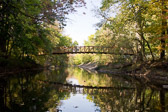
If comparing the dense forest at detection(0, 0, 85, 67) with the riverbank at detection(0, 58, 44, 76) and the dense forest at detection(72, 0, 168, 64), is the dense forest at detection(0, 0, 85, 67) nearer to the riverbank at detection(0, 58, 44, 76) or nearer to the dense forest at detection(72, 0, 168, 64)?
the riverbank at detection(0, 58, 44, 76)

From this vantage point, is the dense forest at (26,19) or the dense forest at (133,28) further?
the dense forest at (133,28)

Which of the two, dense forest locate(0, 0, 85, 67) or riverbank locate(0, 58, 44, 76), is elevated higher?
dense forest locate(0, 0, 85, 67)

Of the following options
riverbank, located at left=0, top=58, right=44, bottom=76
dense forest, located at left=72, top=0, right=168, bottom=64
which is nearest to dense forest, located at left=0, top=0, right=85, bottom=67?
riverbank, located at left=0, top=58, right=44, bottom=76

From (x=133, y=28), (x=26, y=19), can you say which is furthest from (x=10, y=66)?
(x=133, y=28)

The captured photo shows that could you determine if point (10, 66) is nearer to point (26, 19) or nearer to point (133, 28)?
point (26, 19)

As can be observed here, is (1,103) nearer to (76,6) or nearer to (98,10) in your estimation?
(76,6)

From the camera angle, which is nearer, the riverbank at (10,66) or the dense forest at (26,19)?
the dense forest at (26,19)

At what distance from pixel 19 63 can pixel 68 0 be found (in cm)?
1307

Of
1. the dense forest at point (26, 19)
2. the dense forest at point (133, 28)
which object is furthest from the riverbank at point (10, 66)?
the dense forest at point (133, 28)

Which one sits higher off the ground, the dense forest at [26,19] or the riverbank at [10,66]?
the dense forest at [26,19]

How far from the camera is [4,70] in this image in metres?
14.8

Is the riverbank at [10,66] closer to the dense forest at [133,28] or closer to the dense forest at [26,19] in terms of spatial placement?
the dense forest at [26,19]

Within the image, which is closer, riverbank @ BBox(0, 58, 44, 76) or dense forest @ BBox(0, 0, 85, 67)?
dense forest @ BBox(0, 0, 85, 67)

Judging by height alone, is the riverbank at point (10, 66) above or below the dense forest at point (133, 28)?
below
